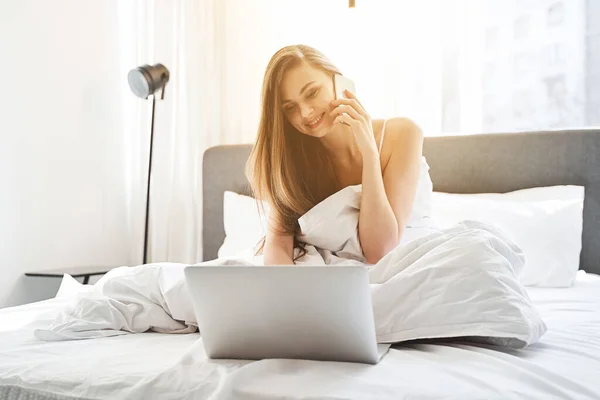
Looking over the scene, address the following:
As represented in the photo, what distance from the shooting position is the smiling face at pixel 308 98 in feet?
6.66

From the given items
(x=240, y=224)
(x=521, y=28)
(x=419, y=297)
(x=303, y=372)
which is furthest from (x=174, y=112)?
(x=303, y=372)

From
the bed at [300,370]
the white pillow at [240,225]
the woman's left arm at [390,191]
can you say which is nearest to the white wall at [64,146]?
the white pillow at [240,225]

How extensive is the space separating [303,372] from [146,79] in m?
2.34

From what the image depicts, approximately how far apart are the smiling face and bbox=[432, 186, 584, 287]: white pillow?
71 centimetres

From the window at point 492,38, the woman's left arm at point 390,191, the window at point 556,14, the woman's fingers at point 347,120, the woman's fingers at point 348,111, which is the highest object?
the window at point 556,14

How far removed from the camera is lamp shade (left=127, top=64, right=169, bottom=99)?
3.22 m

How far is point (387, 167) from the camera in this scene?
2.02 meters

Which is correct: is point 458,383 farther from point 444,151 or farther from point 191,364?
point 444,151

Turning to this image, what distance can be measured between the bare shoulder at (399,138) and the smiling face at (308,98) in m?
0.18

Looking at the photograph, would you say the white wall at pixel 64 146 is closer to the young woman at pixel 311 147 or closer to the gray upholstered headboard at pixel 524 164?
the young woman at pixel 311 147

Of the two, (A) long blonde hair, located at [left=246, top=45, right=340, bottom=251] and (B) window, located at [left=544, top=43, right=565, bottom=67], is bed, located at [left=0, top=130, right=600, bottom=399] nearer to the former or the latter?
(A) long blonde hair, located at [left=246, top=45, right=340, bottom=251]

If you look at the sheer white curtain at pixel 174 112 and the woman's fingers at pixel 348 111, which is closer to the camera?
the woman's fingers at pixel 348 111

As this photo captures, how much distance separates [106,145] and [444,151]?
1.64m

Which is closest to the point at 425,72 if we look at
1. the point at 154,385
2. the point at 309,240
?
the point at 309,240
